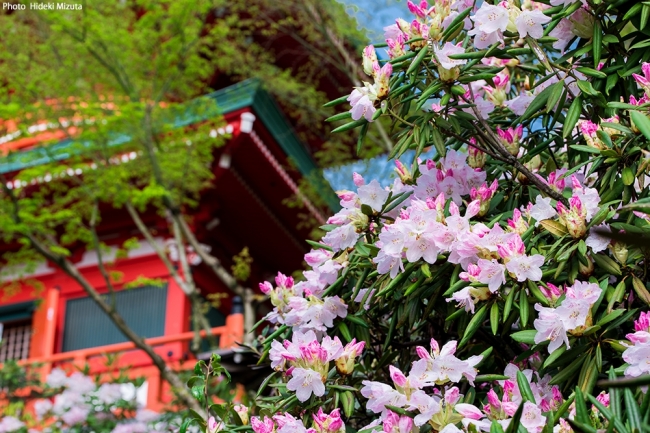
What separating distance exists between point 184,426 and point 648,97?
1.48 metres

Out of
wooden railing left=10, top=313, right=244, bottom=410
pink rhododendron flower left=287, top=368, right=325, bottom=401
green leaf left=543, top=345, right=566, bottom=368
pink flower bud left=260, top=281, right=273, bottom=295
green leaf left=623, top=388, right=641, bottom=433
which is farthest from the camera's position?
wooden railing left=10, top=313, right=244, bottom=410

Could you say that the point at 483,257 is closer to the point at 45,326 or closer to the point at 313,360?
the point at 313,360

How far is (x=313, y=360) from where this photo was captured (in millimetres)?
2012

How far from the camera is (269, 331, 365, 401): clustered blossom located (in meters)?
2.00

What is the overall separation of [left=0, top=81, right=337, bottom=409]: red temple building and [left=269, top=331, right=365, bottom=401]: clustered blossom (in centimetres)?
→ 631

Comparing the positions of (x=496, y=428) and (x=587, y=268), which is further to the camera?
(x=587, y=268)

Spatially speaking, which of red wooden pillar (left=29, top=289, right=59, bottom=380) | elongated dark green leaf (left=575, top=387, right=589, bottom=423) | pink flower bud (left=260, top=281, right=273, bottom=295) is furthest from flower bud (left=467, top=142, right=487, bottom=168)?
red wooden pillar (left=29, top=289, right=59, bottom=380)

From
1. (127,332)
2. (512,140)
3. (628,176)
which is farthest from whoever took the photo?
(127,332)

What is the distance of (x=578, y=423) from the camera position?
4.78 feet

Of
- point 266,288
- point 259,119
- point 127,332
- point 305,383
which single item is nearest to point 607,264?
point 305,383

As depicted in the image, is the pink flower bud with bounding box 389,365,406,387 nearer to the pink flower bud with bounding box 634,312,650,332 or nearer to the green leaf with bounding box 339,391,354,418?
the green leaf with bounding box 339,391,354,418

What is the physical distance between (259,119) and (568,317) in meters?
7.37

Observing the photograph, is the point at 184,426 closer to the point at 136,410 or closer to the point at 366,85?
the point at 366,85

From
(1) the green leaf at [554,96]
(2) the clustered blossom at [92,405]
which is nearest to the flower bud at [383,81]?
(1) the green leaf at [554,96]
